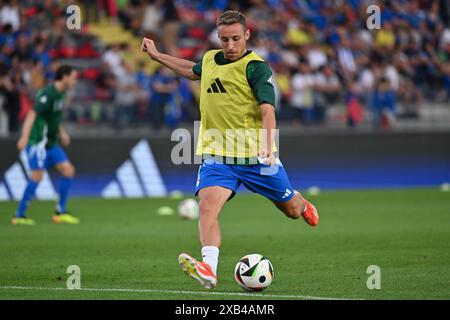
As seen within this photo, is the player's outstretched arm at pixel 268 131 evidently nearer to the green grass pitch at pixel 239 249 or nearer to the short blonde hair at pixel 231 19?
the short blonde hair at pixel 231 19

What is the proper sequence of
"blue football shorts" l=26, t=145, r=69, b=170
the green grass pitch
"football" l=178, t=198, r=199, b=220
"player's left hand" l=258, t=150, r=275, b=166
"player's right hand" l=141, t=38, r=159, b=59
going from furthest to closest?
"football" l=178, t=198, r=199, b=220, "blue football shorts" l=26, t=145, r=69, b=170, "player's right hand" l=141, t=38, r=159, b=59, the green grass pitch, "player's left hand" l=258, t=150, r=275, b=166

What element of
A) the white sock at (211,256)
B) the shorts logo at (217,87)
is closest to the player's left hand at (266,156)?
the shorts logo at (217,87)

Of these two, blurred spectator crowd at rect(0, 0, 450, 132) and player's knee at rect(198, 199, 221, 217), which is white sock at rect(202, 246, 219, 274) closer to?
player's knee at rect(198, 199, 221, 217)

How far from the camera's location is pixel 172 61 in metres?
10.3

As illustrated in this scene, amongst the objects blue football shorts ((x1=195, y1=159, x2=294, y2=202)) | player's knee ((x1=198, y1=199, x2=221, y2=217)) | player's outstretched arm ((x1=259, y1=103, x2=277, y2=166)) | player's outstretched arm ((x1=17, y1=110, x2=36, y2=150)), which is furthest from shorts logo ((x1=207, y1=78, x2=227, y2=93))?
player's outstretched arm ((x1=17, y1=110, x2=36, y2=150))

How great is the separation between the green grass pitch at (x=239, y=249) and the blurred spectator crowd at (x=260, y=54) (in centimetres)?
268

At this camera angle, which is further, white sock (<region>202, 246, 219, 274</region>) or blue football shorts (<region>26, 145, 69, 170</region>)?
blue football shorts (<region>26, 145, 69, 170</region>)

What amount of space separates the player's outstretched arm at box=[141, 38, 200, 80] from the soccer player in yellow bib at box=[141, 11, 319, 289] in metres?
0.26

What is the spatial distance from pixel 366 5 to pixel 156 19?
6.37 metres

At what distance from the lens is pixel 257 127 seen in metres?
9.75

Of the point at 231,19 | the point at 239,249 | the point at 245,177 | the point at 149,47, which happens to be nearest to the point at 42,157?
the point at 239,249

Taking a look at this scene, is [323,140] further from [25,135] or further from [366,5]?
[25,135]

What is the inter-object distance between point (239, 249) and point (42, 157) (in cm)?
531

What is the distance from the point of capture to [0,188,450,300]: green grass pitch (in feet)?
31.3
